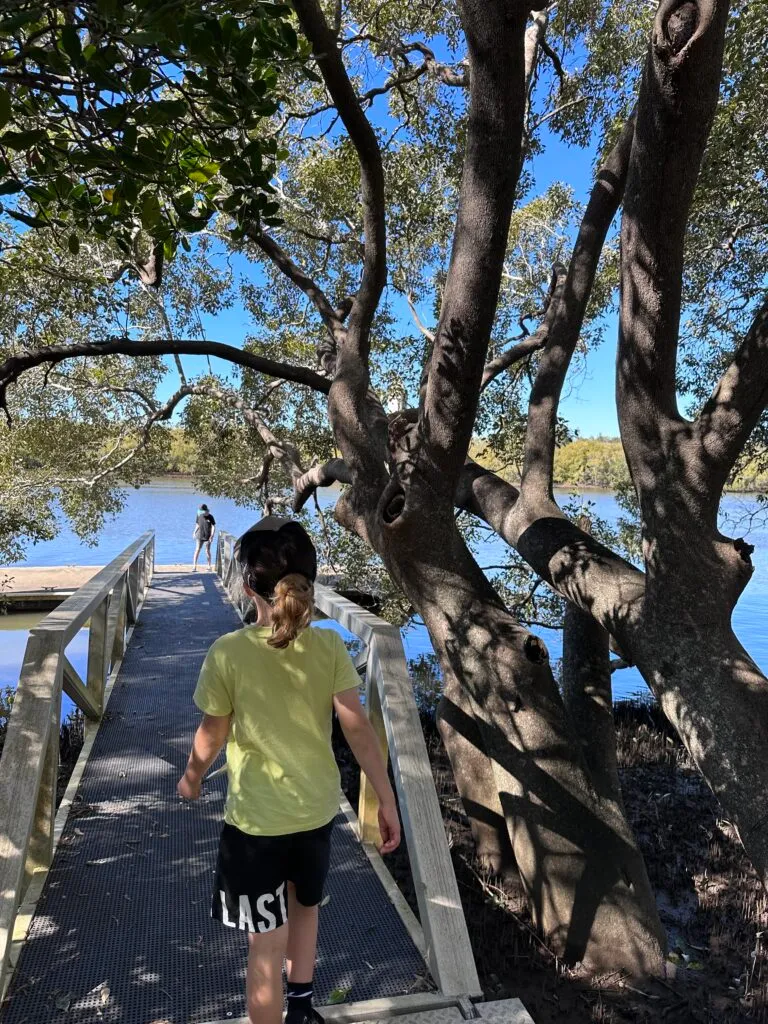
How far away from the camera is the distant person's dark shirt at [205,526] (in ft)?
49.7

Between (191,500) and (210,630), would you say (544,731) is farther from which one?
(191,500)

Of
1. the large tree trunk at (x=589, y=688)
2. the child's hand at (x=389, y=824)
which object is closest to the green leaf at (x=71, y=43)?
the child's hand at (x=389, y=824)

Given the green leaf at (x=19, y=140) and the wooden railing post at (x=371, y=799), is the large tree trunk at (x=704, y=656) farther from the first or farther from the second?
the green leaf at (x=19, y=140)

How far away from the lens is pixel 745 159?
5.54 metres

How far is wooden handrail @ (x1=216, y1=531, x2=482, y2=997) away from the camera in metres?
2.20

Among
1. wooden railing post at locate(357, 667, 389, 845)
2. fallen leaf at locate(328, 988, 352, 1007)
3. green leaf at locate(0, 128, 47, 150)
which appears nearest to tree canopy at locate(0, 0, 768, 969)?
green leaf at locate(0, 128, 47, 150)

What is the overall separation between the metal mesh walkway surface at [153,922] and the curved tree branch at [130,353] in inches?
94.5

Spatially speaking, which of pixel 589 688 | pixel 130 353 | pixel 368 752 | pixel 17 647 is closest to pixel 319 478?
pixel 130 353

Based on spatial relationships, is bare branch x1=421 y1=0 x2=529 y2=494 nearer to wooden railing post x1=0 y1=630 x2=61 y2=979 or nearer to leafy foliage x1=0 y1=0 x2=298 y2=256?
leafy foliage x1=0 y1=0 x2=298 y2=256

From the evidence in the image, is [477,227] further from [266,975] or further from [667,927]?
[667,927]

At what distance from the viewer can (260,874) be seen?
70.6 inches

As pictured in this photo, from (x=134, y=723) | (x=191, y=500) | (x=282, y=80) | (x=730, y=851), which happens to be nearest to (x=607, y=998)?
(x=730, y=851)

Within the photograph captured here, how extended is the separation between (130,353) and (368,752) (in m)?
3.81

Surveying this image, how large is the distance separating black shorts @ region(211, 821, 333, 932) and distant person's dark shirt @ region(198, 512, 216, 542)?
13.7 metres
